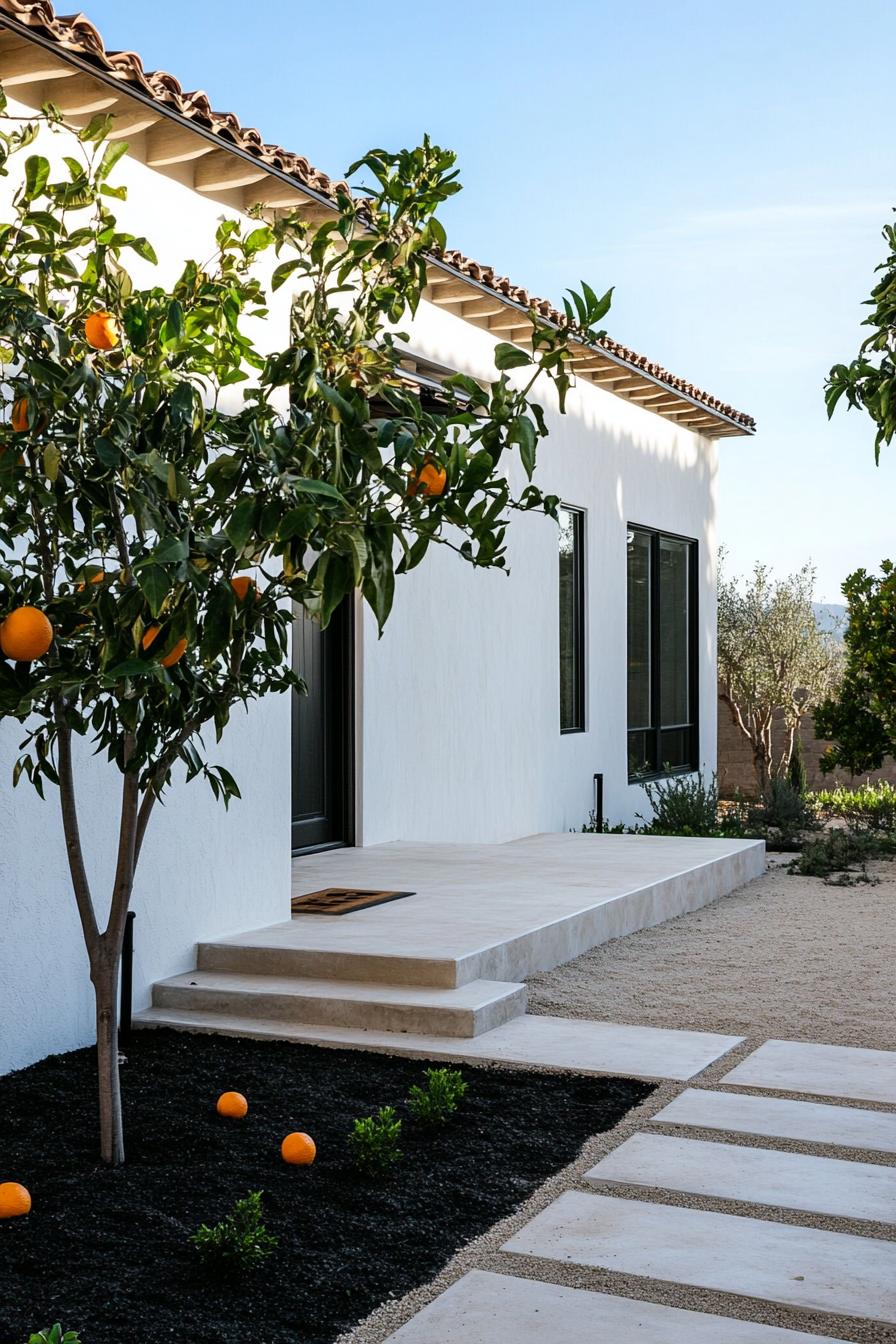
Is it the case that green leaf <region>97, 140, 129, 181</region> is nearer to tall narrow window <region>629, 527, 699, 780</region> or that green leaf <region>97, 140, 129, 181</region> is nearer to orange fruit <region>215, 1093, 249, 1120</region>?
orange fruit <region>215, 1093, 249, 1120</region>

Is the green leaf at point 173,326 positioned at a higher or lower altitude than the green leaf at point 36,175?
lower

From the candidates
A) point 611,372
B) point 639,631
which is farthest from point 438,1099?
point 639,631

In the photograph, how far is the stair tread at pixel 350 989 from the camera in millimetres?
5172

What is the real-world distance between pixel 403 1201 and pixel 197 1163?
61 centimetres

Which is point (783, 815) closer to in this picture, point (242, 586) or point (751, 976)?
point (751, 976)

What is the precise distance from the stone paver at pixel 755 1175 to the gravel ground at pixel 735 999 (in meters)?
0.05

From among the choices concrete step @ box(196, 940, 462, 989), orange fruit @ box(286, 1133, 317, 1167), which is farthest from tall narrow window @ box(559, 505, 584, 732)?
orange fruit @ box(286, 1133, 317, 1167)

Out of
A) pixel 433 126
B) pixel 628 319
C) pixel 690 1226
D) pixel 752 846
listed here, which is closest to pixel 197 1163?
pixel 690 1226

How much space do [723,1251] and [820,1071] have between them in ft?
5.21

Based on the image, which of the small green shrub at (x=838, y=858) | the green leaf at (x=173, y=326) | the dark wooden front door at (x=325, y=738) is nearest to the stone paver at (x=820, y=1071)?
the green leaf at (x=173, y=326)

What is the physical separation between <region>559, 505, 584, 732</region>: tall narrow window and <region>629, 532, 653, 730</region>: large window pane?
3.85 feet

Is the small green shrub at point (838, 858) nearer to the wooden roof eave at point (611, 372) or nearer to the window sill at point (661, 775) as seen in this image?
the window sill at point (661, 775)

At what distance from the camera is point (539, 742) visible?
10.5m

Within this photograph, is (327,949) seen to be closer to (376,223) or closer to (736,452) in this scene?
(376,223)
